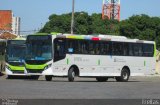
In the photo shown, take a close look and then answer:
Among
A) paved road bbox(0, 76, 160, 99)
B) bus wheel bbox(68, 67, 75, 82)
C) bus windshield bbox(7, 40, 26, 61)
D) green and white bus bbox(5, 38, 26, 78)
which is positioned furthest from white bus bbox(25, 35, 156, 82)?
paved road bbox(0, 76, 160, 99)

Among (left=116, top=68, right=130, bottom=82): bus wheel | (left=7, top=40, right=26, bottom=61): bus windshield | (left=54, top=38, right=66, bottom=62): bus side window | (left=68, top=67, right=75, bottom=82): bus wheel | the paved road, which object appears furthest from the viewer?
(left=7, top=40, right=26, bottom=61): bus windshield

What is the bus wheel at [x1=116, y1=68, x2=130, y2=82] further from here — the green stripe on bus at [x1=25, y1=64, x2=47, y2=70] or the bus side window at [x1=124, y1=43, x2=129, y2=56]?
the green stripe on bus at [x1=25, y1=64, x2=47, y2=70]

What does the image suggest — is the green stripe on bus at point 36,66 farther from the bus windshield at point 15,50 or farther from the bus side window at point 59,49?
the bus windshield at point 15,50

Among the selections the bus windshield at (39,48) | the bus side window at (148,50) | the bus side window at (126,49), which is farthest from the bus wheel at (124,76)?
the bus windshield at (39,48)

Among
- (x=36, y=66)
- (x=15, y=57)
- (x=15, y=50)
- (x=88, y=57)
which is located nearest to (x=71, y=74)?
(x=36, y=66)

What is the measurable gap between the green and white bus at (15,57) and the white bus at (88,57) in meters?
4.07

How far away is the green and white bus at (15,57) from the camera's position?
125 feet

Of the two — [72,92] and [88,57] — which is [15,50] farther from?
[72,92]

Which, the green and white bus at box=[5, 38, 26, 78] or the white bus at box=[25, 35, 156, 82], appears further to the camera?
the green and white bus at box=[5, 38, 26, 78]

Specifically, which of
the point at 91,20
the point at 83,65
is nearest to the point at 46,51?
the point at 83,65

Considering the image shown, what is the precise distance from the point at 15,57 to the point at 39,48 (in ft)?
19.8

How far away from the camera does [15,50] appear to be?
38688mm

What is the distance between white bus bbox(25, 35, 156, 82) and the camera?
32625 mm

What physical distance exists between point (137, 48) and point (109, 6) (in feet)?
313
